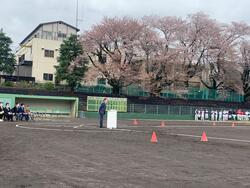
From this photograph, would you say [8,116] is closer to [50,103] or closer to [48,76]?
[50,103]

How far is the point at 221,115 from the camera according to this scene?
231 feet

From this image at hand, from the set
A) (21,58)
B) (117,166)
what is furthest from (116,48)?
(117,166)

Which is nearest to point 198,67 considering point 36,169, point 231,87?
point 231,87

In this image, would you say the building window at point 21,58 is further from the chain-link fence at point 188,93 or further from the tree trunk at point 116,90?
the tree trunk at point 116,90

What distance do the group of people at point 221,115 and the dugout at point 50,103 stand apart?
17895 mm

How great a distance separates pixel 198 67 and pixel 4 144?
190ft

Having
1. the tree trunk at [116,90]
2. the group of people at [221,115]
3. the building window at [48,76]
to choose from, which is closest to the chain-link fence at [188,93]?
the tree trunk at [116,90]

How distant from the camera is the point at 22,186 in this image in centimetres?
847

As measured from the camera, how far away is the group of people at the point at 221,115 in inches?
2731

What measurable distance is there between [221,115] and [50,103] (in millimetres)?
24811

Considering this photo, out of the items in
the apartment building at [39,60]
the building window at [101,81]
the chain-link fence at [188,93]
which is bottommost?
the chain-link fence at [188,93]

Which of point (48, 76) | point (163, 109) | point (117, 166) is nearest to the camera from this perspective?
point (117, 166)

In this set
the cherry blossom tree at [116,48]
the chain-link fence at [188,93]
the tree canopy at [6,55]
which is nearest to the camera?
the cherry blossom tree at [116,48]

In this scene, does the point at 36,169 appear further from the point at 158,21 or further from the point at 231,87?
the point at 231,87
